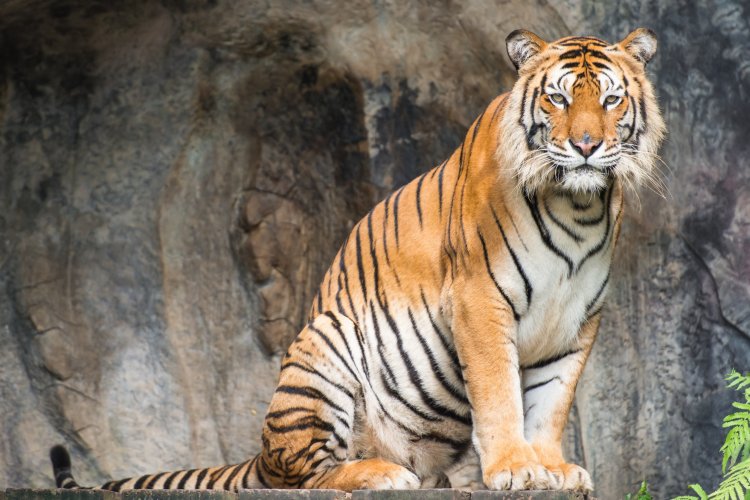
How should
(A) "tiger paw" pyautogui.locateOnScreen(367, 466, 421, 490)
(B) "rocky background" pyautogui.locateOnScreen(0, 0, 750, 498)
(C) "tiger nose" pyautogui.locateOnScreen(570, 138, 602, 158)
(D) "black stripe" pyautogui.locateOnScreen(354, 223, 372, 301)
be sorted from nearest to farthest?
1. (C) "tiger nose" pyautogui.locateOnScreen(570, 138, 602, 158)
2. (A) "tiger paw" pyautogui.locateOnScreen(367, 466, 421, 490)
3. (D) "black stripe" pyautogui.locateOnScreen(354, 223, 372, 301)
4. (B) "rocky background" pyautogui.locateOnScreen(0, 0, 750, 498)

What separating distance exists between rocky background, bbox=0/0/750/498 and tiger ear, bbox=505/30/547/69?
1186mm

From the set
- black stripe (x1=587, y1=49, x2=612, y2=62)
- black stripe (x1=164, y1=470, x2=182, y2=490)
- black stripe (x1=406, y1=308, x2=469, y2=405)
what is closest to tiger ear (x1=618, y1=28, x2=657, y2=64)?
black stripe (x1=587, y1=49, x2=612, y2=62)

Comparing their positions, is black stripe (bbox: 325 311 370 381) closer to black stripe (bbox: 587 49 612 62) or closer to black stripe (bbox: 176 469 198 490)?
black stripe (bbox: 176 469 198 490)

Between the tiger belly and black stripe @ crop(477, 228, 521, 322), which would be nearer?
black stripe @ crop(477, 228, 521, 322)

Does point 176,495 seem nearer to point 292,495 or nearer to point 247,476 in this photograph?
point 292,495

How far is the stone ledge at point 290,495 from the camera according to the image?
4.23 metres

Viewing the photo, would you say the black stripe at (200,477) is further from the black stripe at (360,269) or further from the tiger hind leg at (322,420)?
the black stripe at (360,269)

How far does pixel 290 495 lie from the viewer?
4.27 meters

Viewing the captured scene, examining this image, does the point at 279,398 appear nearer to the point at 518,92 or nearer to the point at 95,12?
the point at 518,92

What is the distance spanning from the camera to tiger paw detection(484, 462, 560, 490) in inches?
185

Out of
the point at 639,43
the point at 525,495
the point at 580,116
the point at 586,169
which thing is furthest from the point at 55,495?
the point at 639,43

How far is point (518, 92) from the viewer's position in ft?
17.5

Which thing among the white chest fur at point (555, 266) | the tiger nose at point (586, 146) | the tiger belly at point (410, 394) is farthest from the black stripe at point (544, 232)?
the tiger belly at point (410, 394)

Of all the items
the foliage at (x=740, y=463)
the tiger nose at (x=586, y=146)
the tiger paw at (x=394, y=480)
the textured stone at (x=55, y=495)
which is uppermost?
the tiger nose at (x=586, y=146)
